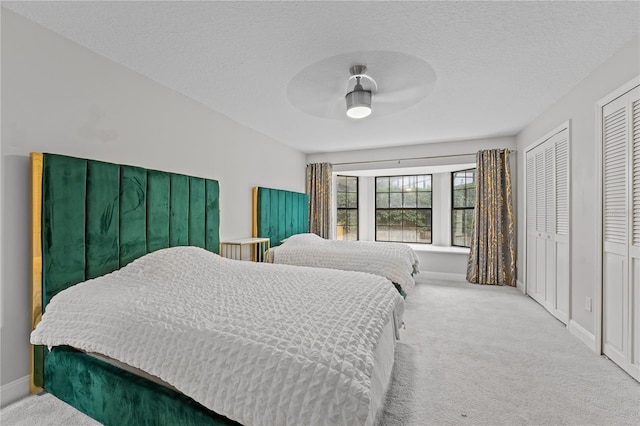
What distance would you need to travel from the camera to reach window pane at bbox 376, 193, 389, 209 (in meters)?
6.08

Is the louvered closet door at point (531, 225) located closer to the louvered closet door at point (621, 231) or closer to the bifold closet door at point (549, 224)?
the bifold closet door at point (549, 224)

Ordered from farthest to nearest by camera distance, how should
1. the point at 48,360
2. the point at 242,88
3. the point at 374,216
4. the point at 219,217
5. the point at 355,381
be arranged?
the point at 374,216
the point at 219,217
the point at 242,88
the point at 48,360
the point at 355,381

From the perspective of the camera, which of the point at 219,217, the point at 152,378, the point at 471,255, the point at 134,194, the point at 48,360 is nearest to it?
the point at 152,378

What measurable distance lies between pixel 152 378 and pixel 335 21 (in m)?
2.18

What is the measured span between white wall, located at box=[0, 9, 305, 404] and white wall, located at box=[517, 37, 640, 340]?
362 cm

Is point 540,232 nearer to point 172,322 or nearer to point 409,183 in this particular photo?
point 409,183

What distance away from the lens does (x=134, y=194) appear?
7.18ft

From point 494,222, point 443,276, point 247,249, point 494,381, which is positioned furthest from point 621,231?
point 247,249

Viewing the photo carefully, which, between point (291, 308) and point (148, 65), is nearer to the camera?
point (291, 308)

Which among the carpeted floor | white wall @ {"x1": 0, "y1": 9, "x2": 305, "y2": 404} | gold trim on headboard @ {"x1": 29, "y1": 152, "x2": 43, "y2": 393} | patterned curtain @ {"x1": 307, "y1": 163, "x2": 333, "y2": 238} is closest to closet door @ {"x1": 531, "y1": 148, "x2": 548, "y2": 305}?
the carpeted floor

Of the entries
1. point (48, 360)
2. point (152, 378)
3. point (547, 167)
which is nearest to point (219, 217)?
point (48, 360)

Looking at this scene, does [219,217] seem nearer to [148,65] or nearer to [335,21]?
[148,65]

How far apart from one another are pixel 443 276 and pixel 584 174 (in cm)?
282

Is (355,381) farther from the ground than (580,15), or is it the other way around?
(580,15)
